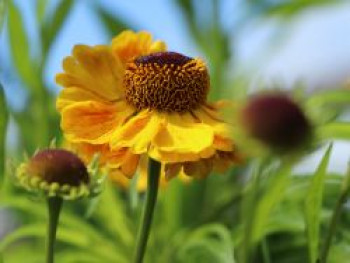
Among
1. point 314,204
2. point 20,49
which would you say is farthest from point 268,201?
point 20,49

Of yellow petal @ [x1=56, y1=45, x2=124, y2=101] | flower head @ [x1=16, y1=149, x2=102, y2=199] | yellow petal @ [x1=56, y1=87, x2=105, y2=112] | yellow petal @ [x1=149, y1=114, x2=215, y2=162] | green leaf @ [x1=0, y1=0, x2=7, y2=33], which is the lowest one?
flower head @ [x1=16, y1=149, x2=102, y2=199]

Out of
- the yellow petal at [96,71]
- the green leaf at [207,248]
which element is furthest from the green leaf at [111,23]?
the yellow petal at [96,71]

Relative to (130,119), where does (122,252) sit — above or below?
below

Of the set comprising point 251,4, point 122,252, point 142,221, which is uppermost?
point 251,4

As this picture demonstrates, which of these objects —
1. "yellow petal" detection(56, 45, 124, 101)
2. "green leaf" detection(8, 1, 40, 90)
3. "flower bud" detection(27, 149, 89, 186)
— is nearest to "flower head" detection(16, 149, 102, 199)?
"flower bud" detection(27, 149, 89, 186)

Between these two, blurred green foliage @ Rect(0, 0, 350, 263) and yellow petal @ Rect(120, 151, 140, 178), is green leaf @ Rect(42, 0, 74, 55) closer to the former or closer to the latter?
blurred green foliage @ Rect(0, 0, 350, 263)

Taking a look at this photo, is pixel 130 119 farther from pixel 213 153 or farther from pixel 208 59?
pixel 208 59

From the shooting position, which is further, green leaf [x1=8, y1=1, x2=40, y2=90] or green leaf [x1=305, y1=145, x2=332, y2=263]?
green leaf [x1=8, y1=1, x2=40, y2=90]

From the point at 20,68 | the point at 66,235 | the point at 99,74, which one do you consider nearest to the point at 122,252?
the point at 66,235
